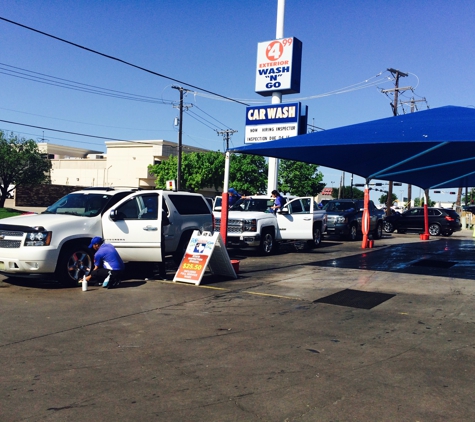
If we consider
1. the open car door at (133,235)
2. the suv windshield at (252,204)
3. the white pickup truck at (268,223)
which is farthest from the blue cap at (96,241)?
the suv windshield at (252,204)

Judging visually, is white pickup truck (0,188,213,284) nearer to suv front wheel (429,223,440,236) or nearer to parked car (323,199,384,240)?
parked car (323,199,384,240)

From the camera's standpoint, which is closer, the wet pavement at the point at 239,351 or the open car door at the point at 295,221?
the wet pavement at the point at 239,351

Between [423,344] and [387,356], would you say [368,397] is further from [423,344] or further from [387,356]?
[423,344]

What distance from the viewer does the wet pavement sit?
4.57 meters

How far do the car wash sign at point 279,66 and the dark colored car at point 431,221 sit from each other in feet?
35.4

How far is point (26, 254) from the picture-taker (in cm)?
974

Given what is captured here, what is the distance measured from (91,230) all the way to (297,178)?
45.8m

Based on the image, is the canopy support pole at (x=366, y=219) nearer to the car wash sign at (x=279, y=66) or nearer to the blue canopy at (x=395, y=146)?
the blue canopy at (x=395, y=146)

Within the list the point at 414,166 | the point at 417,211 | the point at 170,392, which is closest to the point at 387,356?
the point at 170,392

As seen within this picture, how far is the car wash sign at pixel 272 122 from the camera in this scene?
24172mm

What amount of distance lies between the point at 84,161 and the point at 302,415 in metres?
78.9

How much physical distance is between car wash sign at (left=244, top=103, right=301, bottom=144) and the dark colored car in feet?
35.9

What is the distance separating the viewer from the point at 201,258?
11.1 m

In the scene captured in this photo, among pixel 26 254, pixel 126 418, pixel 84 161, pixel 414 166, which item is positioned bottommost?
pixel 126 418
